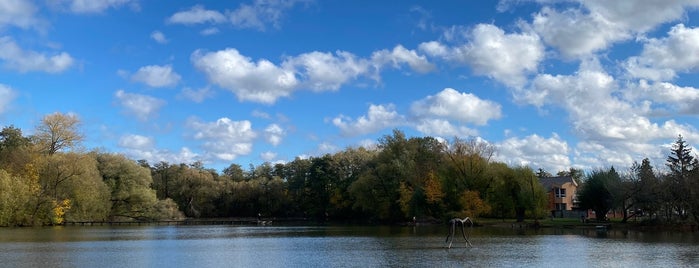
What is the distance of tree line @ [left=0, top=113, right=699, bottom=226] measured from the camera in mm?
80750

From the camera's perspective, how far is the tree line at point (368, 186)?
8075 centimetres

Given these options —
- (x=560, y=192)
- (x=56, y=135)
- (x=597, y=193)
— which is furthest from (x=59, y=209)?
(x=560, y=192)

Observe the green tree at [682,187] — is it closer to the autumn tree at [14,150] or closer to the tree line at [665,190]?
the tree line at [665,190]

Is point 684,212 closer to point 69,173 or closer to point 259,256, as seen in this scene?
point 259,256

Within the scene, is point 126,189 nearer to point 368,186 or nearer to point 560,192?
point 368,186

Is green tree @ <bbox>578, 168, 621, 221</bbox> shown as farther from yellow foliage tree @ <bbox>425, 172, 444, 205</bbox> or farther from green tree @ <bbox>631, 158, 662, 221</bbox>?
yellow foliage tree @ <bbox>425, 172, 444, 205</bbox>

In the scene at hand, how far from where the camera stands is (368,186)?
9969 cm

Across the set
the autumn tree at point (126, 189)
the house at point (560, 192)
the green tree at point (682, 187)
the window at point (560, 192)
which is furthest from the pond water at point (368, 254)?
the window at point (560, 192)

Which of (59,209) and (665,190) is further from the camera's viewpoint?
(59,209)

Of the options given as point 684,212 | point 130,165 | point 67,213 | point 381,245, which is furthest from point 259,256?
point 130,165

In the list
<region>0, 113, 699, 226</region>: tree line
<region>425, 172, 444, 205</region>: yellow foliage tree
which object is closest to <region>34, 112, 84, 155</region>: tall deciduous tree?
<region>0, 113, 699, 226</region>: tree line

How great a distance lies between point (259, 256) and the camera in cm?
3984

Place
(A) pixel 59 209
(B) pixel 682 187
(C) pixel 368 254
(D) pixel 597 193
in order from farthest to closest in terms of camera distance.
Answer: (A) pixel 59 209
(D) pixel 597 193
(B) pixel 682 187
(C) pixel 368 254

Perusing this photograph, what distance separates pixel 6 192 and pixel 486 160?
6331cm
